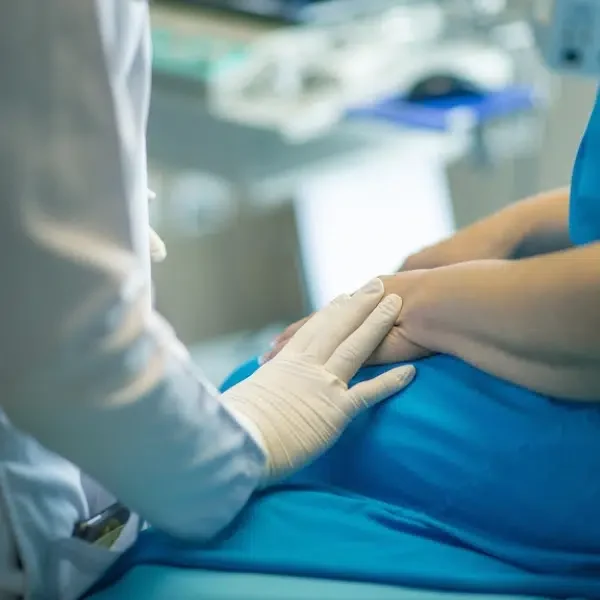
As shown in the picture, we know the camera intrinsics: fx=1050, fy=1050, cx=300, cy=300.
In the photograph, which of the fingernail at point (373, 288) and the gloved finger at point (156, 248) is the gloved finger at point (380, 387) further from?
the gloved finger at point (156, 248)

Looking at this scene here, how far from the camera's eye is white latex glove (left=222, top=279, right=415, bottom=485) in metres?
0.75

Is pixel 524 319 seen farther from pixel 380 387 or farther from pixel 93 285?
pixel 93 285

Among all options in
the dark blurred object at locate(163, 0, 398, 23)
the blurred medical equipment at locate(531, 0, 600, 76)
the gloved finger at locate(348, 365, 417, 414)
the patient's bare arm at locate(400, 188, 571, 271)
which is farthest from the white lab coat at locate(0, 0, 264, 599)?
the dark blurred object at locate(163, 0, 398, 23)

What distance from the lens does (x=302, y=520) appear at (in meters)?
0.76

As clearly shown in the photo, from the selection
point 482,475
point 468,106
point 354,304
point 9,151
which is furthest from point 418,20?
point 9,151

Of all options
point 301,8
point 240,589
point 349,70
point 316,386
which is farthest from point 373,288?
point 301,8

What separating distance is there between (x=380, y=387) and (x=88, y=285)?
0.92ft

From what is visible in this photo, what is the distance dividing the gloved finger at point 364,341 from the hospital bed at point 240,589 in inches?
6.4

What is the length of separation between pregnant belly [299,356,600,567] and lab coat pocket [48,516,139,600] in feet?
0.60

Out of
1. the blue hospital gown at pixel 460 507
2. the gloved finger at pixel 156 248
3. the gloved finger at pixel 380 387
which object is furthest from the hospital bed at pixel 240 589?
the gloved finger at pixel 156 248

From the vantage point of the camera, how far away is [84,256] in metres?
0.59

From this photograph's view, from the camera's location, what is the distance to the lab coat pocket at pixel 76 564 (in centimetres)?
73

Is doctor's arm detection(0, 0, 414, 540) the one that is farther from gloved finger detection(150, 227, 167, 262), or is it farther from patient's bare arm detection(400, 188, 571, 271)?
patient's bare arm detection(400, 188, 571, 271)

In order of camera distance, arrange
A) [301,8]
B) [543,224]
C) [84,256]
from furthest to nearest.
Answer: [301,8], [543,224], [84,256]
